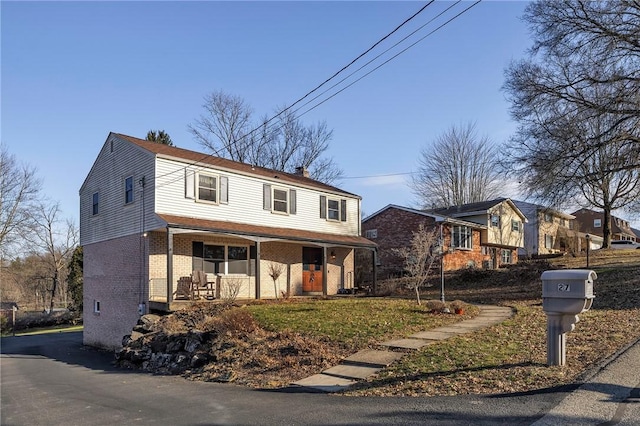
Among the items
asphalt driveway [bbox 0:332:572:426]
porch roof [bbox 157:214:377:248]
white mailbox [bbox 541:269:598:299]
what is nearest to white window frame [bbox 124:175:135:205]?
porch roof [bbox 157:214:377:248]

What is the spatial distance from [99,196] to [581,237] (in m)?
45.4

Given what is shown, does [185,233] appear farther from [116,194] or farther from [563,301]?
[563,301]

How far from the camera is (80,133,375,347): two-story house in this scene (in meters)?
18.9

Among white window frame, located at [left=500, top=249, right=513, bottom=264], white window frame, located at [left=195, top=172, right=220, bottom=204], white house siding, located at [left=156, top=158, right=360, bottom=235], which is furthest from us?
white window frame, located at [left=500, top=249, right=513, bottom=264]

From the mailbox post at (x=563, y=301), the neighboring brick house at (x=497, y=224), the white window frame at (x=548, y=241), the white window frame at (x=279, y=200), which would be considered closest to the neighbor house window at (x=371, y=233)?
the neighboring brick house at (x=497, y=224)

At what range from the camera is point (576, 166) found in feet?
68.0

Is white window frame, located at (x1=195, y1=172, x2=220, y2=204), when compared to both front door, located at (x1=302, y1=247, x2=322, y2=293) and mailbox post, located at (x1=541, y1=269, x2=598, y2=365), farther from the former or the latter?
mailbox post, located at (x1=541, y1=269, x2=598, y2=365)

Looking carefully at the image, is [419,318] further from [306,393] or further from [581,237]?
[581,237]

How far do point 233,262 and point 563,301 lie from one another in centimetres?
1577

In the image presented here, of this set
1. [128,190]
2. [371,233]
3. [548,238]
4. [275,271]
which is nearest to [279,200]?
[275,271]

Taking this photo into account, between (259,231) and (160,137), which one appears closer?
(259,231)

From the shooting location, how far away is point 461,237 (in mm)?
33344

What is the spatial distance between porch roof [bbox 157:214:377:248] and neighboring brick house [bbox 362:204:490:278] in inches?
243

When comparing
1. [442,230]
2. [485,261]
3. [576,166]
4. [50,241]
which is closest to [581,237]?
[485,261]
